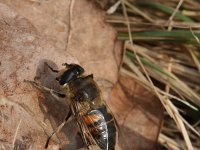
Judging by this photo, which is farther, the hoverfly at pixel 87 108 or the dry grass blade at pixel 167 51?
the dry grass blade at pixel 167 51

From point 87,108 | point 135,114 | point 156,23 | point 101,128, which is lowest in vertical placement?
point 135,114

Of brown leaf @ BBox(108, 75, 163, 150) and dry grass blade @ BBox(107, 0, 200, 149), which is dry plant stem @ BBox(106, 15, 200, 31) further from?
brown leaf @ BBox(108, 75, 163, 150)

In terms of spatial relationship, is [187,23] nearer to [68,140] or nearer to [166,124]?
[166,124]

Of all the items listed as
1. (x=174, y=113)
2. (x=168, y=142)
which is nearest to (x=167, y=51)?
(x=174, y=113)

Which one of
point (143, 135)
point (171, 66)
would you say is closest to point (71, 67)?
point (143, 135)

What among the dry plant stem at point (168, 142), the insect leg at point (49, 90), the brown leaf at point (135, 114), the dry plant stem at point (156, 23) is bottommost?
the dry plant stem at point (168, 142)

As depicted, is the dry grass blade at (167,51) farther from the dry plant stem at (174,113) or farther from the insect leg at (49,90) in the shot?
the insect leg at (49,90)

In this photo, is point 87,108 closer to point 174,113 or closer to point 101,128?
point 101,128

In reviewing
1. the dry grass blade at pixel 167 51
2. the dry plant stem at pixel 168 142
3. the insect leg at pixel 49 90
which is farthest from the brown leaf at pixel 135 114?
the insect leg at pixel 49 90
